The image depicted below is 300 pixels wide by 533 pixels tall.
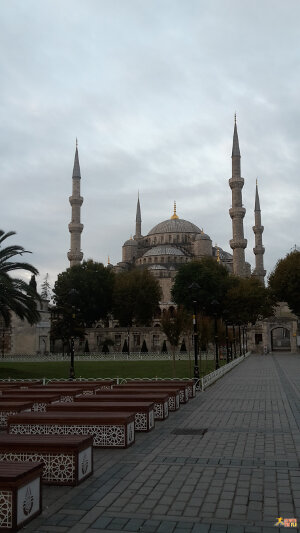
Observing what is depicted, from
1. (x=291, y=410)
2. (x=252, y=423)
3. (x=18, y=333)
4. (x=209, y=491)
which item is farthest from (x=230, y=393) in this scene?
(x=18, y=333)

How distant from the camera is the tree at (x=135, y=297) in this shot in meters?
55.0

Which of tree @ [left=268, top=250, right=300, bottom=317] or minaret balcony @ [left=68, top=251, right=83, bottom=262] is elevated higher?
minaret balcony @ [left=68, top=251, right=83, bottom=262]

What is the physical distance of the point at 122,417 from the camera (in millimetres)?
7508

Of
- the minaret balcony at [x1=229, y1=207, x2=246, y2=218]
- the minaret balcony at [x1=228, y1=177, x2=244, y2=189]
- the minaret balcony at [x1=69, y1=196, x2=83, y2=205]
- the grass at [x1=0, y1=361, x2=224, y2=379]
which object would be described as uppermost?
the minaret balcony at [x1=228, y1=177, x2=244, y2=189]

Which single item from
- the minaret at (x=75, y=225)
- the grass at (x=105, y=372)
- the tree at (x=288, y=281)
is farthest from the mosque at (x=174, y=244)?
the grass at (x=105, y=372)

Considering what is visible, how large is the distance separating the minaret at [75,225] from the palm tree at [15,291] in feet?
120

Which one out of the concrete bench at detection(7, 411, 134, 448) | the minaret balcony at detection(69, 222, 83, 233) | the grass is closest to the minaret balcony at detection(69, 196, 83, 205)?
the minaret balcony at detection(69, 222, 83, 233)

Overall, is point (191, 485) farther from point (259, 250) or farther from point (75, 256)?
point (259, 250)

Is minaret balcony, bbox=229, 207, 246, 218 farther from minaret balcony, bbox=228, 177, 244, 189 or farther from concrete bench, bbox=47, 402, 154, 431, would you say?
concrete bench, bbox=47, 402, 154, 431

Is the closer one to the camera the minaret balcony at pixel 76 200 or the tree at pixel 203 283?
the tree at pixel 203 283

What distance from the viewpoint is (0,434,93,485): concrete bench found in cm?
568

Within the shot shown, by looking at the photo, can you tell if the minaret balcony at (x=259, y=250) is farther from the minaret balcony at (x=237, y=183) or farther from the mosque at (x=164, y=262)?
the minaret balcony at (x=237, y=183)

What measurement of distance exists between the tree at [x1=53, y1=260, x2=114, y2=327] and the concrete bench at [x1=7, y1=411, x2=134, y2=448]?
4512cm

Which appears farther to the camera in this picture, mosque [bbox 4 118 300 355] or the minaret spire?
the minaret spire
